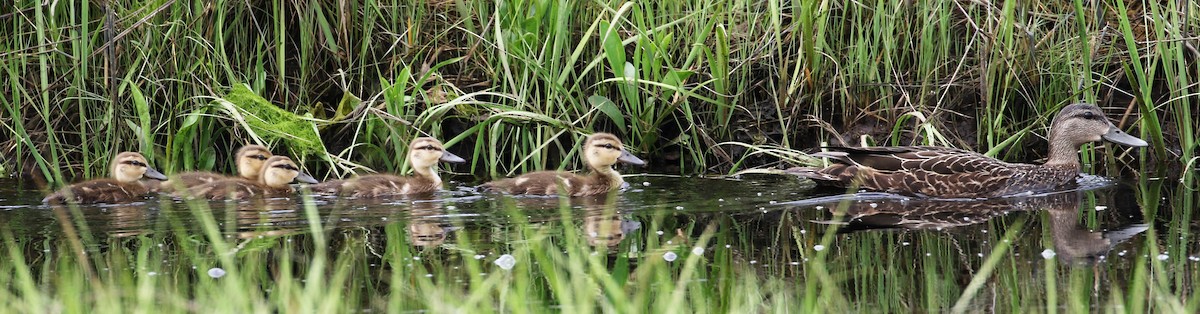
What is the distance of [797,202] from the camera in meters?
6.40

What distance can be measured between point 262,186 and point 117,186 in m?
0.65

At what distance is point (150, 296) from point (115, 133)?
3857 millimetres

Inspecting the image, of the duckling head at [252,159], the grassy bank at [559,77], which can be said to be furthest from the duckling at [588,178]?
the duckling head at [252,159]

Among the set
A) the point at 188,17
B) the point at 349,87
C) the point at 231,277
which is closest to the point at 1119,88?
the point at 349,87

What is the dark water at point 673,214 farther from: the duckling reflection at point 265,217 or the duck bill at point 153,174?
the duck bill at point 153,174

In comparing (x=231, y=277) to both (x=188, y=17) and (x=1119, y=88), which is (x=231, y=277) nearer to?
(x=188, y=17)

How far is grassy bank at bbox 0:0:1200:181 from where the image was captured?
7066 mm

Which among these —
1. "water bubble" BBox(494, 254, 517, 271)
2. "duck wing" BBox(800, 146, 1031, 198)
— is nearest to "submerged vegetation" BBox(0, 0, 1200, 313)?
"duck wing" BBox(800, 146, 1031, 198)

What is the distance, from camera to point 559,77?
24.0 feet

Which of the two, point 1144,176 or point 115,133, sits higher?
point 115,133

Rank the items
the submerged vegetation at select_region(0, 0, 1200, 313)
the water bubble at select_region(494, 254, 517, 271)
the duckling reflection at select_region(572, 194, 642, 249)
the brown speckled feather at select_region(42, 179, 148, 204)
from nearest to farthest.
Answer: the water bubble at select_region(494, 254, 517, 271) < the duckling reflection at select_region(572, 194, 642, 249) < the brown speckled feather at select_region(42, 179, 148, 204) < the submerged vegetation at select_region(0, 0, 1200, 313)

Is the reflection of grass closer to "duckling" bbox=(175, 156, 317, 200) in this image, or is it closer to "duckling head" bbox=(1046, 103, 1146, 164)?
"duckling" bbox=(175, 156, 317, 200)

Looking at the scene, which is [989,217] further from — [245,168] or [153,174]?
[153,174]

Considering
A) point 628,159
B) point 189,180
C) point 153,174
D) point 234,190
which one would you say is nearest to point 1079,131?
point 628,159
